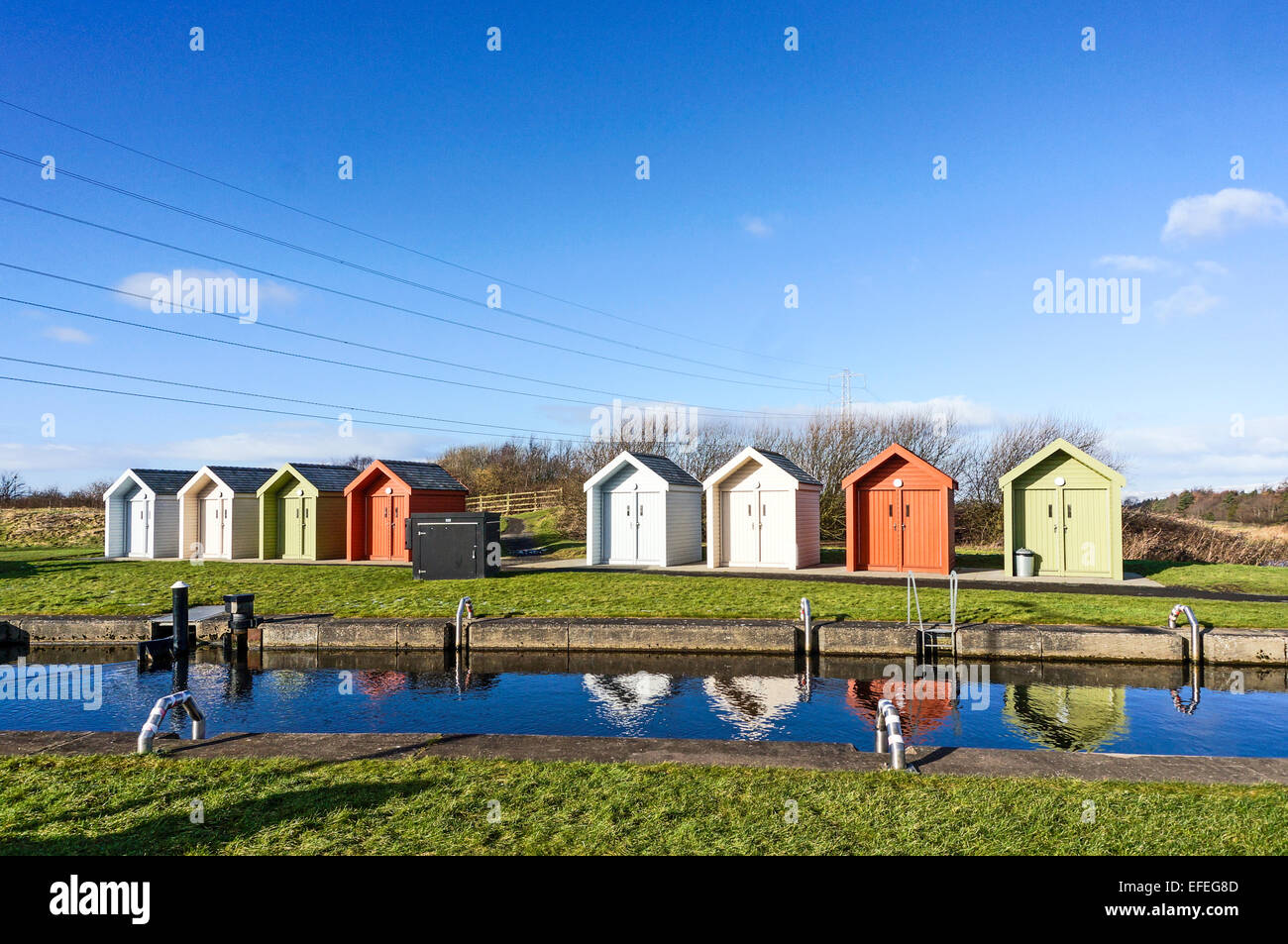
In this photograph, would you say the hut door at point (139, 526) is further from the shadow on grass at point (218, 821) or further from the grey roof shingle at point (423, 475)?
the shadow on grass at point (218, 821)

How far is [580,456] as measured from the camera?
2279 inches

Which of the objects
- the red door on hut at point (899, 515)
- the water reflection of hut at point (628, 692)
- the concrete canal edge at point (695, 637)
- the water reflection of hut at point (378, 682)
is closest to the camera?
the water reflection of hut at point (628, 692)

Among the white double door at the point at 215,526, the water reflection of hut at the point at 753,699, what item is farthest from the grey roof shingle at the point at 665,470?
the white double door at the point at 215,526

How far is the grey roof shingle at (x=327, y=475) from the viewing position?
101 ft

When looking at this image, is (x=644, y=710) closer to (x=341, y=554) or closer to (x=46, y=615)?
(x=46, y=615)

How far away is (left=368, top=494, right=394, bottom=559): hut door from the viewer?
29766 mm

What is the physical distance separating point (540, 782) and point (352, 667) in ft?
28.7

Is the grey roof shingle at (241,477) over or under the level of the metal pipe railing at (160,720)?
over

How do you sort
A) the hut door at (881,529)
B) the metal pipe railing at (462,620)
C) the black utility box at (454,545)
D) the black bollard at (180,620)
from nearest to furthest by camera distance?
the metal pipe railing at (462,620) < the black bollard at (180,620) < the black utility box at (454,545) < the hut door at (881,529)

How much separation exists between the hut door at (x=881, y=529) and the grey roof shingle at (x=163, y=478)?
2747 centimetres

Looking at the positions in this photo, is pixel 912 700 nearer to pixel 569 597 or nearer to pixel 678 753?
pixel 678 753

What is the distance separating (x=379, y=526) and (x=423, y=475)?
241 cm

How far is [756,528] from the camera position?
82.7 ft

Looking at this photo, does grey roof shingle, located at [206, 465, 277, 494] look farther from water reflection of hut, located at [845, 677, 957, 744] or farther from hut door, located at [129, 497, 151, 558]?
water reflection of hut, located at [845, 677, 957, 744]
